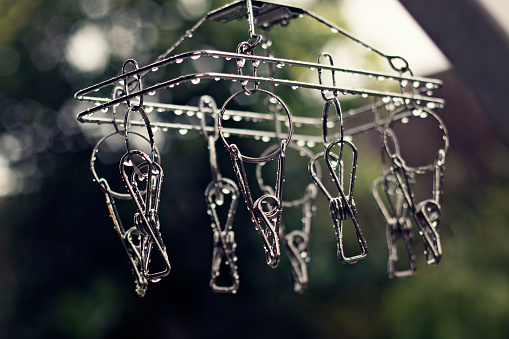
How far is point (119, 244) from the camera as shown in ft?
8.93

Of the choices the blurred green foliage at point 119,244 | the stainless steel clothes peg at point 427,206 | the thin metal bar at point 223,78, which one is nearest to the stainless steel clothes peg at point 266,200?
the thin metal bar at point 223,78

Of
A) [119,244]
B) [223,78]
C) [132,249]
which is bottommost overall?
[132,249]

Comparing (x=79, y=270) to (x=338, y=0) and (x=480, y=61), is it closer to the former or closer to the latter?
(x=338, y=0)

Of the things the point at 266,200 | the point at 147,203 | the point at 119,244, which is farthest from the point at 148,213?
the point at 119,244

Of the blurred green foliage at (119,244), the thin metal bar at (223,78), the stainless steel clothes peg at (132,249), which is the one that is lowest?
the stainless steel clothes peg at (132,249)

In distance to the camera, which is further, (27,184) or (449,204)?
(449,204)

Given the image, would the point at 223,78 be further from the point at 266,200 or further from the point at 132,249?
the point at 132,249

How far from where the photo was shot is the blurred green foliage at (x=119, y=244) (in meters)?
2.67

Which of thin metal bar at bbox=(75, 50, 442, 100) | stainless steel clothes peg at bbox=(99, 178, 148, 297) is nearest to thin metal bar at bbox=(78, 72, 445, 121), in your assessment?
thin metal bar at bbox=(75, 50, 442, 100)

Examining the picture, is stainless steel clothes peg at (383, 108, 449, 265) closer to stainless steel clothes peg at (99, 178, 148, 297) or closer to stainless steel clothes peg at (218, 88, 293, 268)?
stainless steel clothes peg at (218, 88, 293, 268)

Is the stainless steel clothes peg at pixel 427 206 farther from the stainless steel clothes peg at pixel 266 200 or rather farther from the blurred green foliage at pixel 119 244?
the blurred green foliage at pixel 119 244

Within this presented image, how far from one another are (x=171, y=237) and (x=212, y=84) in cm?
78

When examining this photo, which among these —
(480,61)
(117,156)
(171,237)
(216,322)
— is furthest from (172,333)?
(480,61)

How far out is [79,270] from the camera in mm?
2717
